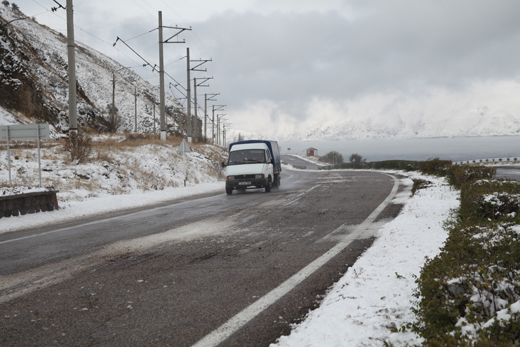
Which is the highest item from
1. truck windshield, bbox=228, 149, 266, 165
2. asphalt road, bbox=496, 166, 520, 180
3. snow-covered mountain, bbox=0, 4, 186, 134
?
snow-covered mountain, bbox=0, 4, 186, 134

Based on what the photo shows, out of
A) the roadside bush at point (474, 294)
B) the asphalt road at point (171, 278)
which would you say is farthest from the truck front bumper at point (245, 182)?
the roadside bush at point (474, 294)

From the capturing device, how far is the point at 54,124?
4459cm

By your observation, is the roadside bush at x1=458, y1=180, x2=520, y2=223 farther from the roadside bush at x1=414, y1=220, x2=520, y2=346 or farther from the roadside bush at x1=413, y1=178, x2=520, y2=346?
the roadside bush at x1=414, y1=220, x2=520, y2=346

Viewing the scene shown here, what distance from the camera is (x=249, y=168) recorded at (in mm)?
17031

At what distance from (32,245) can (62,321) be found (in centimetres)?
404

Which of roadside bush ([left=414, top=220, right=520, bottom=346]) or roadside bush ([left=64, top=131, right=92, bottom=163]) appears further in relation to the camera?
roadside bush ([left=64, top=131, right=92, bottom=163])

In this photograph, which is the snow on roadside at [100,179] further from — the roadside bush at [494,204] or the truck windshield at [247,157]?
the roadside bush at [494,204]

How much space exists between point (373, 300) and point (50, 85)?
7241cm

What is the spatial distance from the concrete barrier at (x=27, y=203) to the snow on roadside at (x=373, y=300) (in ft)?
31.4

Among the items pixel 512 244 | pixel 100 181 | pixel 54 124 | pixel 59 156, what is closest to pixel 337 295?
pixel 512 244

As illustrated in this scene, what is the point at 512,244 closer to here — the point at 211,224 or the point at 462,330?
the point at 462,330

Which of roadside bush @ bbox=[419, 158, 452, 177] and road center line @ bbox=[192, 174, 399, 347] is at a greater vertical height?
roadside bush @ bbox=[419, 158, 452, 177]

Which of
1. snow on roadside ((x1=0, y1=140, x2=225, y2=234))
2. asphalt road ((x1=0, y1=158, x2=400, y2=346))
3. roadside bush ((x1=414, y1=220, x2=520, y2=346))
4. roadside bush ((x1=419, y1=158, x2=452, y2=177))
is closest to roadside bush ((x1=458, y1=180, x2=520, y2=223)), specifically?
asphalt road ((x1=0, y1=158, x2=400, y2=346))

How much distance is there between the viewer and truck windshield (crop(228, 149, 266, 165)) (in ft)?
57.9
